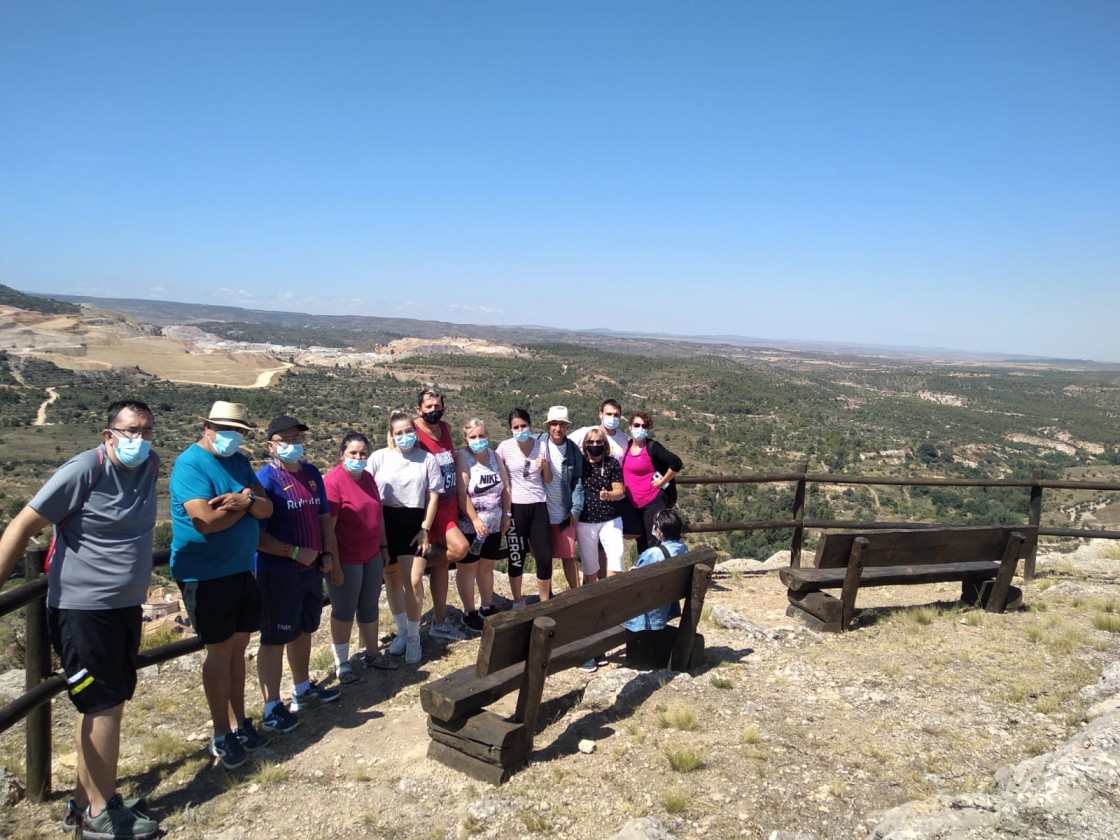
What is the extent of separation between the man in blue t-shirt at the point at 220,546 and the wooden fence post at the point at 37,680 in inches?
22.1

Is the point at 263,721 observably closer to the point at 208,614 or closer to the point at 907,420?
the point at 208,614

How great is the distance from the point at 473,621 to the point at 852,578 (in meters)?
2.97

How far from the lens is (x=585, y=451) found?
18.3 feet

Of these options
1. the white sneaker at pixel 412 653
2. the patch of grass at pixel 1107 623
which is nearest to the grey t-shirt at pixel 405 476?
the white sneaker at pixel 412 653

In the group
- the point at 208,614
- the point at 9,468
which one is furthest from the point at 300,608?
the point at 9,468

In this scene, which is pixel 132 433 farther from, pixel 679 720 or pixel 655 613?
pixel 655 613

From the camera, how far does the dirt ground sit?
10.2 feet

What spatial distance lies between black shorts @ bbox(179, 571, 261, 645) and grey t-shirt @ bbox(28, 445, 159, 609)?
423 millimetres

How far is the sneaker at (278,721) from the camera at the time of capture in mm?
4029

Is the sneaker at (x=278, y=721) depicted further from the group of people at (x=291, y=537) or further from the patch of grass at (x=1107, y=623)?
the patch of grass at (x=1107, y=623)

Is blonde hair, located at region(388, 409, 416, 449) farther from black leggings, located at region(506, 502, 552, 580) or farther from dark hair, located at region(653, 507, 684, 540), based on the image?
dark hair, located at region(653, 507, 684, 540)

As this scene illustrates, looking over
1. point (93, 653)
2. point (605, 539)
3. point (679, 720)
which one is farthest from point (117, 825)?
point (605, 539)

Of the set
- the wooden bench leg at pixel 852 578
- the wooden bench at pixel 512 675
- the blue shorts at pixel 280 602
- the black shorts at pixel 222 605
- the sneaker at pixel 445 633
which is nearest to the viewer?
the wooden bench at pixel 512 675

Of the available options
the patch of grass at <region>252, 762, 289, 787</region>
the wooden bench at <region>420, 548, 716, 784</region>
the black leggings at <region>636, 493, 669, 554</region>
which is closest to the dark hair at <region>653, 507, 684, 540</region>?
the wooden bench at <region>420, 548, 716, 784</region>
